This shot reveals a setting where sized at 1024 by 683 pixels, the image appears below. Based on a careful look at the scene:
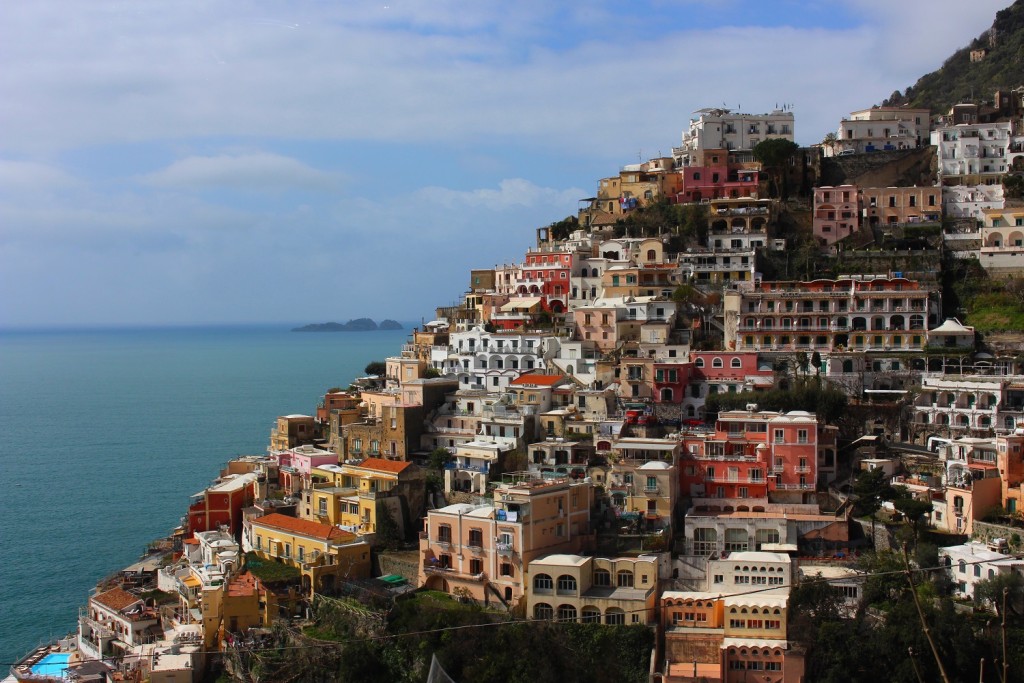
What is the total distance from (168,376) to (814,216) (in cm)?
8135

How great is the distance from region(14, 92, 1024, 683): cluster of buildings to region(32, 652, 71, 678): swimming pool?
602 mm

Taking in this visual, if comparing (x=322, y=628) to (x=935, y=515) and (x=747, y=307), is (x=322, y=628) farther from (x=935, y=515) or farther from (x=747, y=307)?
(x=747, y=307)

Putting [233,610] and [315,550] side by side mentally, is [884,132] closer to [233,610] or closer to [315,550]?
[315,550]

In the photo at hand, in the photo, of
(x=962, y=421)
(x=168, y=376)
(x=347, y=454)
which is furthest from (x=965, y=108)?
(x=168, y=376)

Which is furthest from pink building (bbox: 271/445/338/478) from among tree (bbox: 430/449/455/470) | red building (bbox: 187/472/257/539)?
tree (bbox: 430/449/455/470)

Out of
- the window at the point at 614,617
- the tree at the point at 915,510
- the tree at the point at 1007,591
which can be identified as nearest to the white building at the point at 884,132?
the tree at the point at 915,510

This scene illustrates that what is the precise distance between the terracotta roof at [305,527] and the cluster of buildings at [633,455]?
0.33 feet

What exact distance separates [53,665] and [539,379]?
1465 centimetres

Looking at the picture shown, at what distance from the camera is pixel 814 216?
1578 inches

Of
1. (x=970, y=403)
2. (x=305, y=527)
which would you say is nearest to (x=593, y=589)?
(x=305, y=527)

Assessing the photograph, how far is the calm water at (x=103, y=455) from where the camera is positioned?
114ft

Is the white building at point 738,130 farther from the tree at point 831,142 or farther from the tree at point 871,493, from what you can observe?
the tree at point 871,493

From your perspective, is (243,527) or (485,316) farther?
(485,316)

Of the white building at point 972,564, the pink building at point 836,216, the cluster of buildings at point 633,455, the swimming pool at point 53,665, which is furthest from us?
the pink building at point 836,216
